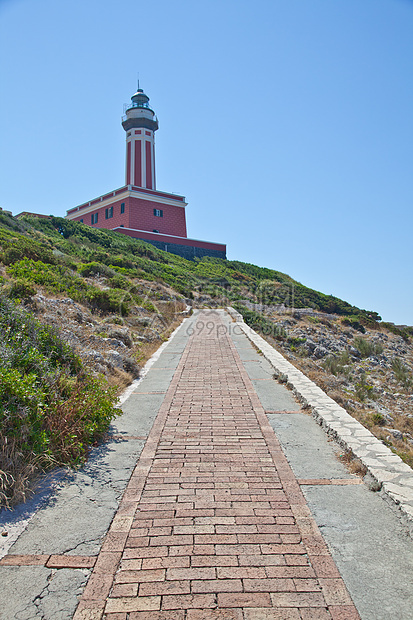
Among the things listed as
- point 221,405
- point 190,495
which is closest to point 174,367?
point 221,405

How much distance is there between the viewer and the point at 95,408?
4.87m

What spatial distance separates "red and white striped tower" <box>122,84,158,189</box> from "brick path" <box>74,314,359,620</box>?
1596 inches

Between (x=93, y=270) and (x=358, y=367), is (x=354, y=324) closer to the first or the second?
(x=358, y=367)

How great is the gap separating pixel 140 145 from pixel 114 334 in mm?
37396

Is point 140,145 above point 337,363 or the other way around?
above

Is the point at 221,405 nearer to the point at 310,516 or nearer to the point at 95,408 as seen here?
the point at 95,408

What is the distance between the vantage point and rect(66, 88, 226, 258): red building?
129 feet

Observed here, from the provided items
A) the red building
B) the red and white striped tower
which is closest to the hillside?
the red building

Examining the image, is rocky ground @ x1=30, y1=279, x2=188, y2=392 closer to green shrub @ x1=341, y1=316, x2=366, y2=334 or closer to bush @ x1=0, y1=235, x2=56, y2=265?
bush @ x1=0, y1=235, x2=56, y2=265

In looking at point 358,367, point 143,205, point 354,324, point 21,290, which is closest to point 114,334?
point 21,290

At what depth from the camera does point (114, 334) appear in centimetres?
963

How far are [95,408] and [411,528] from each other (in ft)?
10.9

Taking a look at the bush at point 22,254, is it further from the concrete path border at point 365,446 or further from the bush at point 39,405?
the concrete path border at point 365,446

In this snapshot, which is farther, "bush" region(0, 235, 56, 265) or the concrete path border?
"bush" region(0, 235, 56, 265)
